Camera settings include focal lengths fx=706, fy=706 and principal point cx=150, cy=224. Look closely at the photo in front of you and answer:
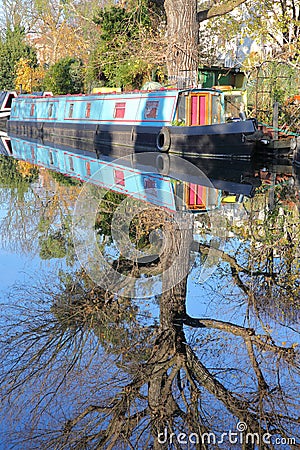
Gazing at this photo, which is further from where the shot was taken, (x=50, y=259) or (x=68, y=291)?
(x=50, y=259)

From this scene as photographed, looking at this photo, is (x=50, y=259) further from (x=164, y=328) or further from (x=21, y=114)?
(x=21, y=114)

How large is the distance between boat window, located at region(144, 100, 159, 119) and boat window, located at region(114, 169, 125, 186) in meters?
3.63

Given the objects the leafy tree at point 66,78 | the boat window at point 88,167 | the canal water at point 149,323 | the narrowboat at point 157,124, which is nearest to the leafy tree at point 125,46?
the narrowboat at point 157,124

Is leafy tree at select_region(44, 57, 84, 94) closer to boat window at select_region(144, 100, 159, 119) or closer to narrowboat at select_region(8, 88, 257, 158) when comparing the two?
narrowboat at select_region(8, 88, 257, 158)

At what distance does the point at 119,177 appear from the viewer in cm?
1077

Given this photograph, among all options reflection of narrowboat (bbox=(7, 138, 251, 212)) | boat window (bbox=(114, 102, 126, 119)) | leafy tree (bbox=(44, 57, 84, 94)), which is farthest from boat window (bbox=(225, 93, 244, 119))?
leafy tree (bbox=(44, 57, 84, 94))

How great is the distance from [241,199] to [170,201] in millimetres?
971

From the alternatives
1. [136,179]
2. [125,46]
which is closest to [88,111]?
[125,46]

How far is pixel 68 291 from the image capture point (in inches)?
179

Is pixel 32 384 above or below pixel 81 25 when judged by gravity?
below

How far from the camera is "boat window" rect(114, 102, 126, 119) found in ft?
54.2

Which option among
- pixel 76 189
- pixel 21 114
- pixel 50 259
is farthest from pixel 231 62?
pixel 50 259

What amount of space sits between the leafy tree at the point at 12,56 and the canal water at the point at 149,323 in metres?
29.4

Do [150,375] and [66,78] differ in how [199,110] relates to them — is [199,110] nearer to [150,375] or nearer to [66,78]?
[150,375]
